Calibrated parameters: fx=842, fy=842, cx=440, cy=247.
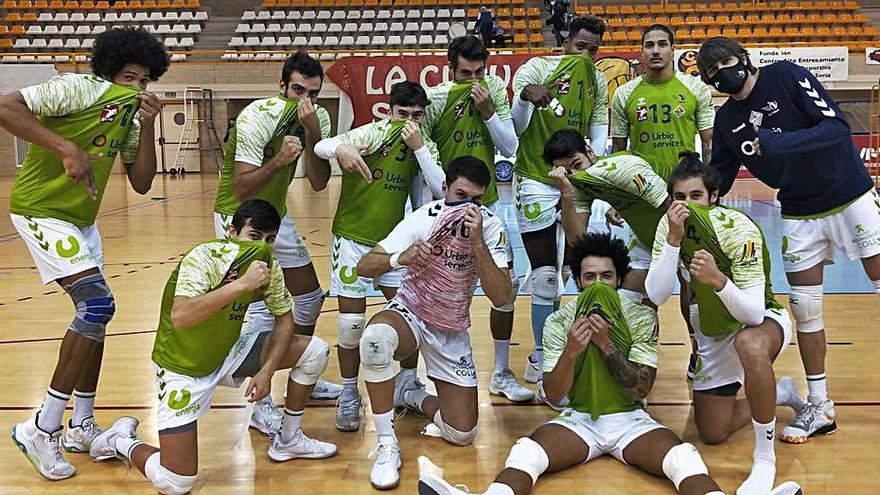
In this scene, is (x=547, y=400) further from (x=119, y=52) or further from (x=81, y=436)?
(x=119, y=52)

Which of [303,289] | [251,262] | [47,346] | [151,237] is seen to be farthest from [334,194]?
[251,262]

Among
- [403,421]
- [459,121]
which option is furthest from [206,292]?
[459,121]

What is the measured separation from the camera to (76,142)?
397 centimetres

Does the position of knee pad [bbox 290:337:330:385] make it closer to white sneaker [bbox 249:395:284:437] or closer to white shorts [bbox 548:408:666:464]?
white sneaker [bbox 249:395:284:437]

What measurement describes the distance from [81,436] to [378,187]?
1989 millimetres

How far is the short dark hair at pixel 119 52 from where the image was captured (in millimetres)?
4039

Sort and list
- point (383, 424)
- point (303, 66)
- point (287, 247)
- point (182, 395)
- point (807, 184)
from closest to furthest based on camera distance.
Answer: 1. point (182, 395)
2. point (383, 424)
3. point (807, 184)
4. point (303, 66)
5. point (287, 247)

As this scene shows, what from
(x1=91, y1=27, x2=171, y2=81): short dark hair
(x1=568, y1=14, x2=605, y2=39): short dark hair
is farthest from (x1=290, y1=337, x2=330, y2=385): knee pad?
(x1=568, y1=14, x2=605, y2=39): short dark hair

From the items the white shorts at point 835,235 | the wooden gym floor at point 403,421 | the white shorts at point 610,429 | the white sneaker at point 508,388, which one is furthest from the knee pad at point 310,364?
the white shorts at point 835,235

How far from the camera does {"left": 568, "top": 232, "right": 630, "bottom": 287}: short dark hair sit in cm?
396

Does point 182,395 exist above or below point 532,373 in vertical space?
above

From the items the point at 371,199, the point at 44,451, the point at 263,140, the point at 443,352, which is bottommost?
the point at 44,451

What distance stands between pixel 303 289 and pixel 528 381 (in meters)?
1.53

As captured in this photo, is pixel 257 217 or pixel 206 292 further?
pixel 257 217
